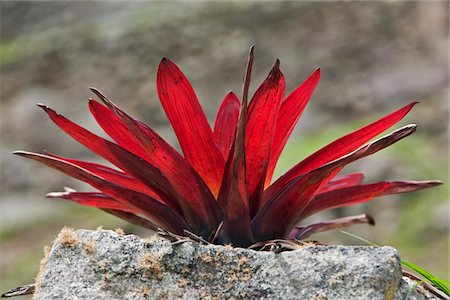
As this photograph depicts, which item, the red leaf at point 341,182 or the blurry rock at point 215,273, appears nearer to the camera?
the blurry rock at point 215,273

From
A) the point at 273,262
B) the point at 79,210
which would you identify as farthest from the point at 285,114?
the point at 79,210

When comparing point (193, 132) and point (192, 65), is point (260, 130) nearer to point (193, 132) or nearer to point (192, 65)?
point (193, 132)

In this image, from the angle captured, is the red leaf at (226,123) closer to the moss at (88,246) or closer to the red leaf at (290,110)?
the red leaf at (290,110)

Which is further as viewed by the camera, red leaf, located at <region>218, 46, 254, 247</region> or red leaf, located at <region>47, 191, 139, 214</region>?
red leaf, located at <region>47, 191, 139, 214</region>

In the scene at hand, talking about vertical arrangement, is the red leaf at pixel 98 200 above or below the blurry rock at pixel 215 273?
above

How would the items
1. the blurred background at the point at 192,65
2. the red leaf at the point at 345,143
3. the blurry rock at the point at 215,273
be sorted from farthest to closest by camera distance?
the blurred background at the point at 192,65, the red leaf at the point at 345,143, the blurry rock at the point at 215,273

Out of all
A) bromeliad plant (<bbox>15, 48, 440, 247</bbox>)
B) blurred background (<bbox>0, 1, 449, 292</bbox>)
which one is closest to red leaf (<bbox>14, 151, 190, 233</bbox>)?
bromeliad plant (<bbox>15, 48, 440, 247</bbox>)

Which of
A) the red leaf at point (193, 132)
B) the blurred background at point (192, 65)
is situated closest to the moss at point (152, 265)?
the red leaf at point (193, 132)

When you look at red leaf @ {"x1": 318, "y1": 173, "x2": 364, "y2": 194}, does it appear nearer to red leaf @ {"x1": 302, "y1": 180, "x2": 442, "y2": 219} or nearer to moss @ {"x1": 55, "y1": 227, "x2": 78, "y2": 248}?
red leaf @ {"x1": 302, "y1": 180, "x2": 442, "y2": 219}
